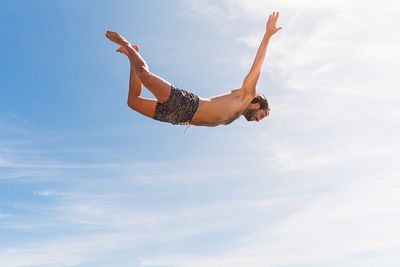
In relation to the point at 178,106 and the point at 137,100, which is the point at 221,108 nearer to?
the point at 178,106

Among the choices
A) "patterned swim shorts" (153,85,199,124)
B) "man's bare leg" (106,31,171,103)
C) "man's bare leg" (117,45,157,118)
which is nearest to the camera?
"man's bare leg" (106,31,171,103)

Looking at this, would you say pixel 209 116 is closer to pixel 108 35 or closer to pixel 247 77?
pixel 247 77

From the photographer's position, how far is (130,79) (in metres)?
13.1

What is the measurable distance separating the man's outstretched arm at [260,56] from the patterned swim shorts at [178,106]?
124cm

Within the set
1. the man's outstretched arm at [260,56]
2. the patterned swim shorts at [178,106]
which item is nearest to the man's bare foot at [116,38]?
the patterned swim shorts at [178,106]

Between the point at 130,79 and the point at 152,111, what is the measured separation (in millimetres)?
946

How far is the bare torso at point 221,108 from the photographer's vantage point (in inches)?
499

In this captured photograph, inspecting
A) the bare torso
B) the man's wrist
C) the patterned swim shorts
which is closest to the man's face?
the bare torso

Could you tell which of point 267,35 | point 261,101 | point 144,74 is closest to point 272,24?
point 267,35

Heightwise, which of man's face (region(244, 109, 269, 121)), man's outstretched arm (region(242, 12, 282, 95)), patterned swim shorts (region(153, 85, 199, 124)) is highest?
man's outstretched arm (region(242, 12, 282, 95))

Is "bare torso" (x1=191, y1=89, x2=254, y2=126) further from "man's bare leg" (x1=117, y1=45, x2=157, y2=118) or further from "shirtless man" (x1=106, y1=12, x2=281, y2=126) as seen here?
"man's bare leg" (x1=117, y1=45, x2=157, y2=118)

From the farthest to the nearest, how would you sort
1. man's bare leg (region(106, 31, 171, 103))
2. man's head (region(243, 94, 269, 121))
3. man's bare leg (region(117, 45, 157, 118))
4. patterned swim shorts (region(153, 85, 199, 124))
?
man's head (region(243, 94, 269, 121)) < man's bare leg (region(117, 45, 157, 118)) < patterned swim shorts (region(153, 85, 199, 124)) < man's bare leg (region(106, 31, 171, 103))

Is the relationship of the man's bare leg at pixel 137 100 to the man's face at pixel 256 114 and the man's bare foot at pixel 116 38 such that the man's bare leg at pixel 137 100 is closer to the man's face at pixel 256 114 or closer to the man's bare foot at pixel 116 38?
the man's bare foot at pixel 116 38

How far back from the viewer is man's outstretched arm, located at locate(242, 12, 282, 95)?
12.4m
